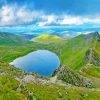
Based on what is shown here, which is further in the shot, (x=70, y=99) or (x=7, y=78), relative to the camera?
(x=70, y=99)

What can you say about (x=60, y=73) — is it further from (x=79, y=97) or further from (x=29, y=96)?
(x=29, y=96)

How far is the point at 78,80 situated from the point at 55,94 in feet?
124

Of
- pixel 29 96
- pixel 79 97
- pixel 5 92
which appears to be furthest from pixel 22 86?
pixel 79 97

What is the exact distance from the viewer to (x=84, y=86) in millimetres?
110438

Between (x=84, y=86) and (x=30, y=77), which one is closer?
(x=30, y=77)

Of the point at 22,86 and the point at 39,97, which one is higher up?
the point at 22,86

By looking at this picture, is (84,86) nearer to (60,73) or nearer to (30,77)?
(60,73)

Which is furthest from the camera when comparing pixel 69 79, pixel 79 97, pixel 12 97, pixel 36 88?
pixel 69 79

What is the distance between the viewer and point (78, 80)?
113 meters

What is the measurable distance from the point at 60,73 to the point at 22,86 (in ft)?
164

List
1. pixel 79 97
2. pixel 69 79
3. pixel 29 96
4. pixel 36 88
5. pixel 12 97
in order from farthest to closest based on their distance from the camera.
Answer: pixel 69 79, pixel 79 97, pixel 36 88, pixel 29 96, pixel 12 97

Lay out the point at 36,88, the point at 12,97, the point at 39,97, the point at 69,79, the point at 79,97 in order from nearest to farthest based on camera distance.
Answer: the point at 12,97
the point at 39,97
the point at 36,88
the point at 79,97
the point at 69,79

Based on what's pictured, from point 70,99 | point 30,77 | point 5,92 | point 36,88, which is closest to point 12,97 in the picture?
point 5,92

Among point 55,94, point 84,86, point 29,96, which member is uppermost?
point 29,96
